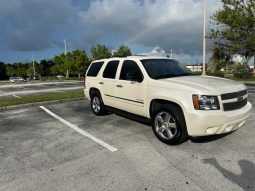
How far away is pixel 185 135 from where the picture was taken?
4.61 metres

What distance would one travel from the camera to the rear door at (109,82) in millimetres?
6544

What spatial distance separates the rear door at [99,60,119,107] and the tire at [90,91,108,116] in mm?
275

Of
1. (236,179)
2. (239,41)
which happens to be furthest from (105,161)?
(239,41)

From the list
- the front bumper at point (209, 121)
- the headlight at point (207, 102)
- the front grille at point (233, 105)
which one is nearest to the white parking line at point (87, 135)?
the front bumper at point (209, 121)

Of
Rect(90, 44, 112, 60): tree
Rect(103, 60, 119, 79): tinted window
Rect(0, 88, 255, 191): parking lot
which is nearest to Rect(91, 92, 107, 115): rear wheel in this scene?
Rect(103, 60, 119, 79): tinted window

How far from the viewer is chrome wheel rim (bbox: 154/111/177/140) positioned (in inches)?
188

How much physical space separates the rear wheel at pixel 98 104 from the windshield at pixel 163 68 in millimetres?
2181

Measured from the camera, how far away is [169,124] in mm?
4836

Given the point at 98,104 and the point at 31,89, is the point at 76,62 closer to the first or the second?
the point at 31,89

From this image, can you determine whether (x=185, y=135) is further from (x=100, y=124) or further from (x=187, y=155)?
(x=100, y=124)

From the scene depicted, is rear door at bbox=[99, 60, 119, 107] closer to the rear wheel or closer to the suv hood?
the rear wheel

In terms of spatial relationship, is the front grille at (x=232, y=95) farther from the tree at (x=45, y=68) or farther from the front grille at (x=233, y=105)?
the tree at (x=45, y=68)

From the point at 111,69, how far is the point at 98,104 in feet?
4.36

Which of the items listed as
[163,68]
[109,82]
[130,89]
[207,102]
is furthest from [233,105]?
[109,82]
